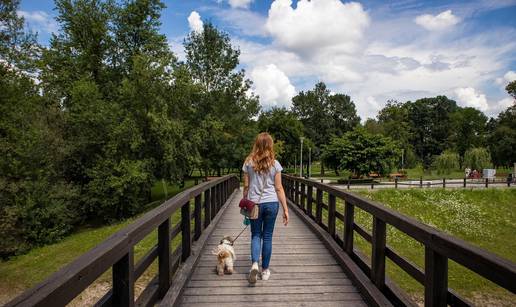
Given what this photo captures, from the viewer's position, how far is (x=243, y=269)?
430 centimetres

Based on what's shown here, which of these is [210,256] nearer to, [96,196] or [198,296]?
[198,296]

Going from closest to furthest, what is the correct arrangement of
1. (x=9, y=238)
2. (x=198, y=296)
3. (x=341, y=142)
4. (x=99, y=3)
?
(x=198, y=296) → (x=9, y=238) → (x=99, y=3) → (x=341, y=142)

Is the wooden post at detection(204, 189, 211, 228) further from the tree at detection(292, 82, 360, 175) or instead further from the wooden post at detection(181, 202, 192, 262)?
the tree at detection(292, 82, 360, 175)

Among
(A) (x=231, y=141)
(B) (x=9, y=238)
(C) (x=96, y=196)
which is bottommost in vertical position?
(B) (x=9, y=238)

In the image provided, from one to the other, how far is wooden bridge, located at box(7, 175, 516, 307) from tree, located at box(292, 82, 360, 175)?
51286 mm

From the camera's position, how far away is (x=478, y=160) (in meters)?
41.4

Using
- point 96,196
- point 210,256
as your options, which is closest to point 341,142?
point 96,196

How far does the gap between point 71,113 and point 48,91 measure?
4292 mm

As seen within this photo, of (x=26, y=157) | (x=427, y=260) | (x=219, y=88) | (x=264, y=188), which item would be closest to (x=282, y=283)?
(x=264, y=188)

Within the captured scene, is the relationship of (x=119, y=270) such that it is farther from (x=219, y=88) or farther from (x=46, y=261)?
(x=219, y=88)

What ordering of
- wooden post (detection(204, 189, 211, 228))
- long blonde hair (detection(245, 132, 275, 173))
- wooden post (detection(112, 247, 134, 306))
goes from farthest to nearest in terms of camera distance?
1. wooden post (detection(204, 189, 211, 228))
2. long blonde hair (detection(245, 132, 275, 173))
3. wooden post (detection(112, 247, 134, 306))

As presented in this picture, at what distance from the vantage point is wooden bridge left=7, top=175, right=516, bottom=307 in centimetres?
170

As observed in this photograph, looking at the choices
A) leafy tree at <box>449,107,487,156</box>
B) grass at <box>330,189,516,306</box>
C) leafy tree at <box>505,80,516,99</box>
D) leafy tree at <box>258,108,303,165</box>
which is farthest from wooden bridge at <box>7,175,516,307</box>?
leafy tree at <box>449,107,487,156</box>

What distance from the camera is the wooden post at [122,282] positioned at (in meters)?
2.11
